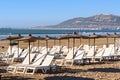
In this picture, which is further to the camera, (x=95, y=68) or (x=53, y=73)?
(x=95, y=68)

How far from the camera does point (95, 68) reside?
15.2 m

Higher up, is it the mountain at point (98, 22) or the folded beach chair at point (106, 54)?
the folded beach chair at point (106, 54)

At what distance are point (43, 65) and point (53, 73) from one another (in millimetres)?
463

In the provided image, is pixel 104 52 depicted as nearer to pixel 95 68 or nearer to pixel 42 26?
pixel 95 68

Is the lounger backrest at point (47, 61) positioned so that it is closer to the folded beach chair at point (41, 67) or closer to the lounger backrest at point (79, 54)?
the folded beach chair at point (41, 67)

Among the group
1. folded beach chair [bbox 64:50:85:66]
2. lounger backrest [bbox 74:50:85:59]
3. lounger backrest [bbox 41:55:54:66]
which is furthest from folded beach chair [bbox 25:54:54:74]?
lounger backrest [bbox 74:50:85:59]

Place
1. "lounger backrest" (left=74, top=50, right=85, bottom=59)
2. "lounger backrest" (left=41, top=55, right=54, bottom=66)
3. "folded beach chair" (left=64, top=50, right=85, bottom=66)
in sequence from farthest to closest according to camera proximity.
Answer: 1. "lounger backrest" (left=74, top=50, right=85, bottom=59)
2. "folded beach chair" (left=64, top=50, right=85, bottom=66)
3. "lounger backrest" (left=41, top=55, right=54, bottom=66)

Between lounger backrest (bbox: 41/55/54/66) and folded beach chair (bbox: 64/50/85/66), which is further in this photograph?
folded beach chair (bbox: 64/50/85/66)

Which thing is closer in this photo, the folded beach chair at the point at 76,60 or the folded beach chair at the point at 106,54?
the folded beach chair at the point at 76,60

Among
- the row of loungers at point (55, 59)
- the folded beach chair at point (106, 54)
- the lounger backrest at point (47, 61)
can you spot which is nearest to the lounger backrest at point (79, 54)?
the row of loungers at point (55, 59)

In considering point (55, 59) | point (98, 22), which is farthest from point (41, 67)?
point (98, 22)

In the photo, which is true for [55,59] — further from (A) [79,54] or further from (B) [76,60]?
(B) [76,60]

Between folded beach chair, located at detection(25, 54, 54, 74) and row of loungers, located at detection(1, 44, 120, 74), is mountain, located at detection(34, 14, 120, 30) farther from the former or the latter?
folded beach chair, located at detection(25, 54, 54, 74)

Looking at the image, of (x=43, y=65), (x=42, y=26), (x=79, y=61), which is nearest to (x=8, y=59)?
(x=79, y=61)
